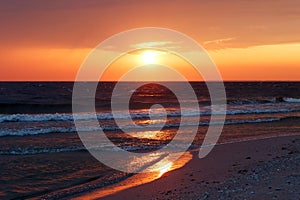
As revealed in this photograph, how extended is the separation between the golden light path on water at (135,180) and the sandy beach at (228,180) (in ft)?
0.09

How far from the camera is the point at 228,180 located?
905cm

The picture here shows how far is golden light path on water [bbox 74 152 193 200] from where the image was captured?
30.5 feet

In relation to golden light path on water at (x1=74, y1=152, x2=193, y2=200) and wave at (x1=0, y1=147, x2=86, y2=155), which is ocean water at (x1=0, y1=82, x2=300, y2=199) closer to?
wave at (x1=0, y1=147, x2=86, y2=155)

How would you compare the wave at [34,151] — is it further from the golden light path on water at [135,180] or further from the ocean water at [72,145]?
the golden light path on water at [135,180]

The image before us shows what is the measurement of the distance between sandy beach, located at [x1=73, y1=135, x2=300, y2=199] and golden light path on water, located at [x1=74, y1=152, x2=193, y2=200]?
27 millimetres

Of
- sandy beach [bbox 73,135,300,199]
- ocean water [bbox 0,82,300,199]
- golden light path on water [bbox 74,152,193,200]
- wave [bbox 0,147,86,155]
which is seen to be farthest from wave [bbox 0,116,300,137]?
sandy beach [bbox 73,135,300,199]

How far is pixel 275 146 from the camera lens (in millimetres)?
14305

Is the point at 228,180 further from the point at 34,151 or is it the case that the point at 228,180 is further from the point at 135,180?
the point at 34,151

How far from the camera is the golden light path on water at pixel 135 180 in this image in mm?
9307

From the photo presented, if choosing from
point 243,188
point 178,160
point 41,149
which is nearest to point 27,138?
point 41,149

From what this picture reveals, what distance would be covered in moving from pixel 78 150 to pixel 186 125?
34.7ft

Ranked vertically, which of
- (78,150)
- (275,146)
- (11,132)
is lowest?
(275,146)

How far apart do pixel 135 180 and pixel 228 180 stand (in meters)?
2.73

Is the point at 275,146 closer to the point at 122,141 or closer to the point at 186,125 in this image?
the point at 122,141
